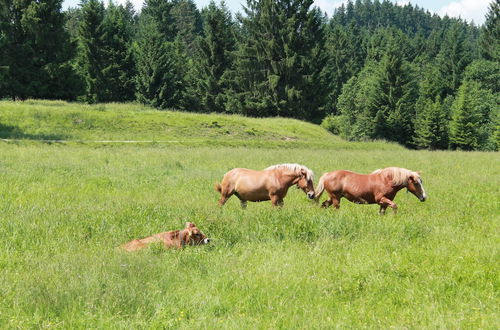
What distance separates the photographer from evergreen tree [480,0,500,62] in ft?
294

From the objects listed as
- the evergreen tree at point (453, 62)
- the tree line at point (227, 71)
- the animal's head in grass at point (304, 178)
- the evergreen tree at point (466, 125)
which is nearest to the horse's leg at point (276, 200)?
the animal's head in grass at point (304, 178)

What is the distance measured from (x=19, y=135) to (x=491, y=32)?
95.4 m

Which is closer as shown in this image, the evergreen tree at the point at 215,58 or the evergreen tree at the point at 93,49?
the evergreen tree at the point at 93,49

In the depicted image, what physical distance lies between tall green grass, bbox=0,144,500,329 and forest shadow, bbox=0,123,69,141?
18.3 meters

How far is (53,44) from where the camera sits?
4994 centimetres

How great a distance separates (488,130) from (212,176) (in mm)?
67721

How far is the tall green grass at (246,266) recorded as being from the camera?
486 centimetres

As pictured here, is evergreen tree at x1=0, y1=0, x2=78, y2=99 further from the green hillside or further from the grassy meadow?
the grassy meadow

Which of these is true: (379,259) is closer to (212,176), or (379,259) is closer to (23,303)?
(23,303)

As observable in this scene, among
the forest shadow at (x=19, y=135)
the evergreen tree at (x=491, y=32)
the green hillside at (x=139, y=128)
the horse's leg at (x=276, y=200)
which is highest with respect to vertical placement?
the evergreen tree at (x=491, y=32)

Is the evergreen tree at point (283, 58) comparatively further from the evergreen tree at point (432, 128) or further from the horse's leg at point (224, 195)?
A: the horse's leg at point (224, 195)

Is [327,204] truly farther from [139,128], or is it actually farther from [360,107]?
[360,107]

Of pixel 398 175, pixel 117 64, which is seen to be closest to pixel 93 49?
pixel 117 64

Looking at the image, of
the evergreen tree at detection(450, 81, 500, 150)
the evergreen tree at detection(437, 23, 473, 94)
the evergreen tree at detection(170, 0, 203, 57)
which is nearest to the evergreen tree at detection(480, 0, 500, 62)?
the evergreen tree at detection(437, 23, 473, 94)
